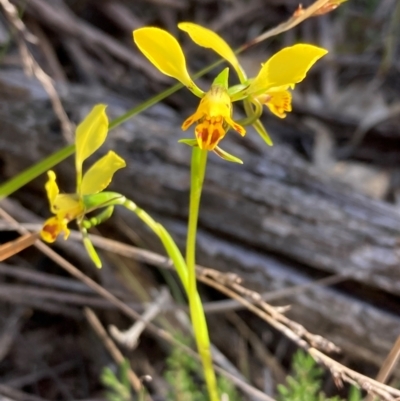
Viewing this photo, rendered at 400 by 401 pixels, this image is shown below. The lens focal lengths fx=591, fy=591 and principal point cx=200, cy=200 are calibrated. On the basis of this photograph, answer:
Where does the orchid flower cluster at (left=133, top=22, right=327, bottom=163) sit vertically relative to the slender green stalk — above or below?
above

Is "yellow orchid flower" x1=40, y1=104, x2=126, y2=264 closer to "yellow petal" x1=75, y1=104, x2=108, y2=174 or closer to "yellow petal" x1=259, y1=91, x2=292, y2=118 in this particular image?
"yellow petal" x1=75, y1=104, x2=108, y2=174

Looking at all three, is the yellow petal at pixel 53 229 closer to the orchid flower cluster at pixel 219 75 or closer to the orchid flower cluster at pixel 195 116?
the orchid flower cluster at pixel 195 116

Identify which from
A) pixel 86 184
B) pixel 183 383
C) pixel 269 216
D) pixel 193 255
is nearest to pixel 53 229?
pixel 86 184

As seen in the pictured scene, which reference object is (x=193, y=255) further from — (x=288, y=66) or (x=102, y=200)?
(x=288, y=66)

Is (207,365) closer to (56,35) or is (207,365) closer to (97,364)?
(97,364)

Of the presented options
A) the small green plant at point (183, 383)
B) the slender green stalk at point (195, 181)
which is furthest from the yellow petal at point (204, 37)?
the small green plant at point (183, 383)

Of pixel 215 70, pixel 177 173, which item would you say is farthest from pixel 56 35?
pixel 177 173

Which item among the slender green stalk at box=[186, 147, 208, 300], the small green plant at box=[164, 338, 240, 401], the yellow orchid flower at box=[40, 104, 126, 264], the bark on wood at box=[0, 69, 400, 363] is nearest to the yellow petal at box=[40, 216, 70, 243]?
the yellow orchid flower at box=[40, 104, 126, 264]
